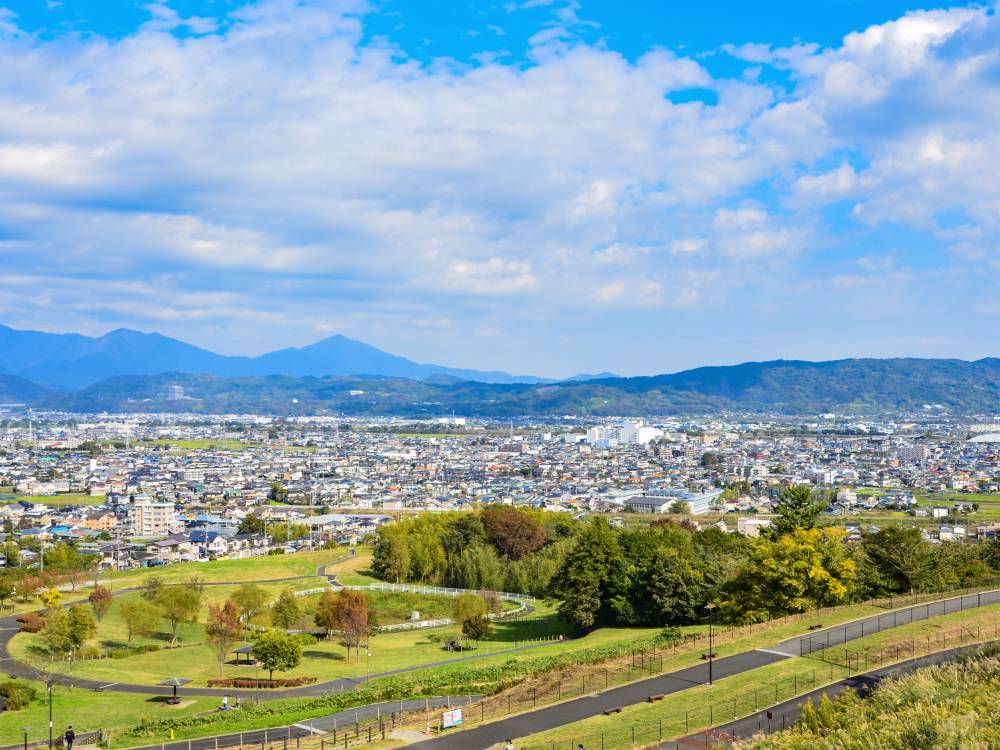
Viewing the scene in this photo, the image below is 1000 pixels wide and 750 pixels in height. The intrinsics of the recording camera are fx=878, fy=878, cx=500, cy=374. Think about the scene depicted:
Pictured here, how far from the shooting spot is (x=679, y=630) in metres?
29.8

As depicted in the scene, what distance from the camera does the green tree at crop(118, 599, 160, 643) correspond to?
3419 cm

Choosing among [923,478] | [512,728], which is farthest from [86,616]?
[923,478]

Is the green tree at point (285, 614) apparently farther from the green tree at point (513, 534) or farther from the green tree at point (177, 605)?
the green tree at point (513, 534)

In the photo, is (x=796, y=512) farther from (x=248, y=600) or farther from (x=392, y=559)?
(x=392, y=559)

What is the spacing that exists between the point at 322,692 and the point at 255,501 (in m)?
77.8

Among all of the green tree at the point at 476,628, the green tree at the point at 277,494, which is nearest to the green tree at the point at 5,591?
the green tree at the point at 476,628

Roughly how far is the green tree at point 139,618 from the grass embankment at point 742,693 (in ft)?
73.7

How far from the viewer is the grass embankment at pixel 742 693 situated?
17078mm

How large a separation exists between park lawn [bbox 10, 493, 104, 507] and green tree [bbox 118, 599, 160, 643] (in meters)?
65.1

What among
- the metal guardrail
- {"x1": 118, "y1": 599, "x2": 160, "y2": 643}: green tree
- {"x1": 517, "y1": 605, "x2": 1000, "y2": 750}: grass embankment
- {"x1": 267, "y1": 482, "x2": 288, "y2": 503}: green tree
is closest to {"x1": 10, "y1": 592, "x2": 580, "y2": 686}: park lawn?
{"x1": 118, "y1": 599, "x2": 160, "y2": 643}: green tree

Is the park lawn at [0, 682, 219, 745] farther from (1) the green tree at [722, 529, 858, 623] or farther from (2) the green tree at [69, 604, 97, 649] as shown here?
(1) the green tree at [722, 529, 858, 623]

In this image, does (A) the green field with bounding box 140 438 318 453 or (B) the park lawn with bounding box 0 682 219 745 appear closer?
(B) the park lawn with bounding box 0 682 219 745

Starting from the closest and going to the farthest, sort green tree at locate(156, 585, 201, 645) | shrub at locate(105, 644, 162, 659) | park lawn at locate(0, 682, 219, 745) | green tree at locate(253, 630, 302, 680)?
1. park lawn at locate(0, 682, 219, 745)
2. green tree at locate(253, 630, 302, 680)
3. shrub at locate(105, 644, 162, 659)
4. green tree at locate(156, 585, 201, 645)

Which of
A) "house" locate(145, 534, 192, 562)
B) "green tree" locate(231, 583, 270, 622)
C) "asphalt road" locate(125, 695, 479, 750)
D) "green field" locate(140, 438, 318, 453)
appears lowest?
"house" locate(145, 534, 192, 562)
